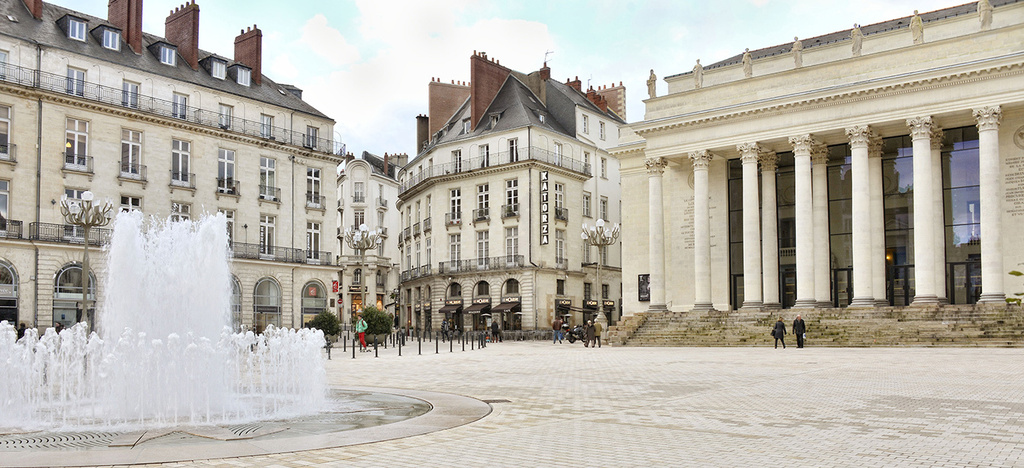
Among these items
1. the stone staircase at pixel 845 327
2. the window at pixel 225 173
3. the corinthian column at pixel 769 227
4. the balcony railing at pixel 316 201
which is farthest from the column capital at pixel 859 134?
the window at pixel 225 173

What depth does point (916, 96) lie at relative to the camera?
36.1 m

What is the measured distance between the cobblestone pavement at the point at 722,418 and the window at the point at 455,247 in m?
41.1

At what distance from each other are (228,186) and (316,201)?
602 centimetres

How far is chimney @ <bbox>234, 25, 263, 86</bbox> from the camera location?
5103cm

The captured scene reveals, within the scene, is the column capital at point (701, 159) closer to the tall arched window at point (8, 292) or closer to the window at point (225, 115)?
the window at point (225, 115)

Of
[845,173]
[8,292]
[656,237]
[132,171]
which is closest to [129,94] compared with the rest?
[132,171]

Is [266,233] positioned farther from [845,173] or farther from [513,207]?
[845,173]

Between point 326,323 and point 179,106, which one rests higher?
point 179,106

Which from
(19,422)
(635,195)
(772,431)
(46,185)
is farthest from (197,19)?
(772,431)

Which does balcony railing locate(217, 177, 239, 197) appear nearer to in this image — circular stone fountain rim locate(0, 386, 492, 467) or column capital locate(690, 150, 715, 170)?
column capital locate(690, 150, 715, 170)

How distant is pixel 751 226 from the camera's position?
4041cm

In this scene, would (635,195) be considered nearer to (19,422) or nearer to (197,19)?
(197,19)

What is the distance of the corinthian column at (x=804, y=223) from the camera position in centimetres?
3850

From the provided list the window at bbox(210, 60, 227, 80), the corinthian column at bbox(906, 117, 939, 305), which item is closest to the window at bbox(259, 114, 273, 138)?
the window at bbox(210, 60, 227, 80)
